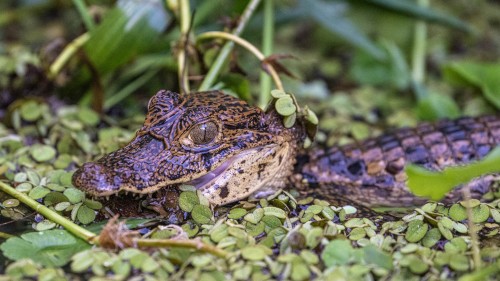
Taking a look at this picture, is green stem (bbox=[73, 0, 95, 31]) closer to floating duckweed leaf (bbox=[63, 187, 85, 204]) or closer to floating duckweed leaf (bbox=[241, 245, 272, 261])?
floating duckweed leaf (bbox=[63, 187, 85, 204])

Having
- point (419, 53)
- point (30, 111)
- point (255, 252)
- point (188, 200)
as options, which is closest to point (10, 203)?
point (188, 200)

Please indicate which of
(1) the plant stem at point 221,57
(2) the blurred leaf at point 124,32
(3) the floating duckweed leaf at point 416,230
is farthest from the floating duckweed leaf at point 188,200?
(2) the blurred leaf at point 124,32

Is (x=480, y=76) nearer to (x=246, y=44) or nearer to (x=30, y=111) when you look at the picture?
(x=246, y=44)

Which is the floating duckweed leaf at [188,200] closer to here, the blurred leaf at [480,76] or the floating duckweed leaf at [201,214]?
the floating duckweed leaf at [201,214]

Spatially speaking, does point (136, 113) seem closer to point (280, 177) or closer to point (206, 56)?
point (206, 56)

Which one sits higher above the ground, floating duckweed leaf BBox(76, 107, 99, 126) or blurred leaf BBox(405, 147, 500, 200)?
blurred leaf BBox(405, 147, 500, 200)

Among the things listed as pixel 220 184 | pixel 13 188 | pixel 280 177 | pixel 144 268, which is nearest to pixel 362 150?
pixel 280 177

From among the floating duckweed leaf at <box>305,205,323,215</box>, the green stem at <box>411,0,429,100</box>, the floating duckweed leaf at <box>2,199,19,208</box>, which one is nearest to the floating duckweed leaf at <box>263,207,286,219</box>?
the floating duckweed leaf at <box>305,205,323,215</box>
